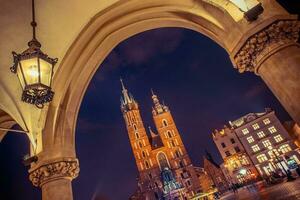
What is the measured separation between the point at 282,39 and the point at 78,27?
3845mm

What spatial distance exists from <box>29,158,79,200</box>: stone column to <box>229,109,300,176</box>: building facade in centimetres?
4319

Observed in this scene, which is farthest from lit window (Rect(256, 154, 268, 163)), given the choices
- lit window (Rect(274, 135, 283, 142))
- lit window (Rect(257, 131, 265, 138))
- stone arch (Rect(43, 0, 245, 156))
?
stone arch (Rect(43, 0, 245, 156))

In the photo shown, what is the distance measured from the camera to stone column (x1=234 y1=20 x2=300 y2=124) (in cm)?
258

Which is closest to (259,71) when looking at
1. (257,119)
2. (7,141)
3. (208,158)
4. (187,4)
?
(187,4)

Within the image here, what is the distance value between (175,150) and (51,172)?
62654 mm

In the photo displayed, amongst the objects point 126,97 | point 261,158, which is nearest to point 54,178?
point 261,158

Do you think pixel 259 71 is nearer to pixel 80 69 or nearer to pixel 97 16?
pixel 97 16

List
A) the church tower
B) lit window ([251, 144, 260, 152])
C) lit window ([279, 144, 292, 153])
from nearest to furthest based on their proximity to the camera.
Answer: lit window ([279, 144, 292, 153]) → lit window ([251, 144, 260, 152]) → the church tower

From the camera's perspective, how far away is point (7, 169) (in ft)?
34.6

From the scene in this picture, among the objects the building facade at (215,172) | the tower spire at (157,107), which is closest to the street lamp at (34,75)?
the building facade at (215,172)

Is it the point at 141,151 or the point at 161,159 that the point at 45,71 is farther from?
the point at 141,151

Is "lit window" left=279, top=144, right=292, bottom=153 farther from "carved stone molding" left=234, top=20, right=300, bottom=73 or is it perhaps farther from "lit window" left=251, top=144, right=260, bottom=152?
"carved stone molding" left=234, top=20, right=300, bottom=73

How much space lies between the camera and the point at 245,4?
3.10 meters

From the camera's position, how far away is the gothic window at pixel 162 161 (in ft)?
206
